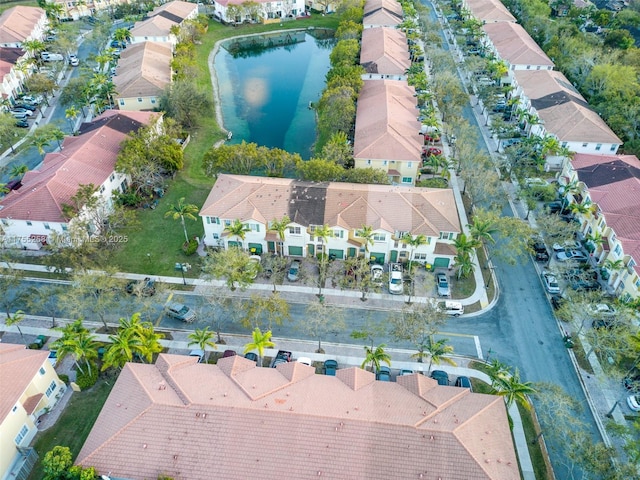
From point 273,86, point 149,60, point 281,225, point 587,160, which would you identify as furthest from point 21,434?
point 273,86

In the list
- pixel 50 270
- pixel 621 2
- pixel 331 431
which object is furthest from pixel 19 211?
pixel 621 2

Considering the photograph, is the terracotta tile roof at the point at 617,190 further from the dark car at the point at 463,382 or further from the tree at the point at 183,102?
the tree at the point at 183,102

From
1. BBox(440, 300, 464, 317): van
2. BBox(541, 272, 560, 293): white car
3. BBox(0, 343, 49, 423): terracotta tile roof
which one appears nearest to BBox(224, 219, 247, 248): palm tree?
BBox(0, 343, 49, 423): terracotta tile roof

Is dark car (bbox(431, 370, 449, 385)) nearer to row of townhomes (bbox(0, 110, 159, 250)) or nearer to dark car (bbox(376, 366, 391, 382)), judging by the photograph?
dark car (bbox(376, 366, 391, 382))

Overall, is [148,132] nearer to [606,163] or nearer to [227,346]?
[227,346]

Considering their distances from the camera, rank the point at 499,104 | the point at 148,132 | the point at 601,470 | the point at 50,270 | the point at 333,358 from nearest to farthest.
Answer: the point at 601,470, the point at 333,358, the point at 50,270, the point at 148,132, the point at 499,104
